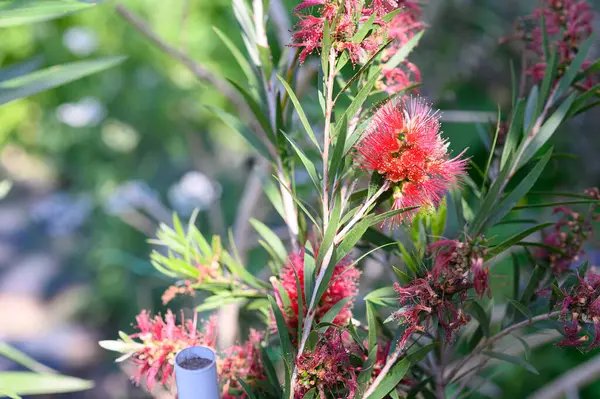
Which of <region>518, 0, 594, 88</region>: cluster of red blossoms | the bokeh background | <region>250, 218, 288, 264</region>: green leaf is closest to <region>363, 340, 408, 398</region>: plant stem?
<region>250, 218, 288, 264</region>: green leaf

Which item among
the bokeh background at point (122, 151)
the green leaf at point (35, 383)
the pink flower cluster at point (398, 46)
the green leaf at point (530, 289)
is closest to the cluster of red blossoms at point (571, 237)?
the green leaf at point (530, 289)

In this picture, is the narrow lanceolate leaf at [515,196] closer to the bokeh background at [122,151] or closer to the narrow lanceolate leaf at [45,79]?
the narrow lanceolate leaf at [45,79]

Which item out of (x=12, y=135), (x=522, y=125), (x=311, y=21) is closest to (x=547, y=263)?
(x=522, y=125)

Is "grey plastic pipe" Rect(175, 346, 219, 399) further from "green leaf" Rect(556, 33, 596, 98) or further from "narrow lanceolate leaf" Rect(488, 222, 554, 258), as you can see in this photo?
"green leaf" Rect(556, 33, 596, 98)

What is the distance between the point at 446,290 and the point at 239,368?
0.44ft

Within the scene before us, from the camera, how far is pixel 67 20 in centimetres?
247

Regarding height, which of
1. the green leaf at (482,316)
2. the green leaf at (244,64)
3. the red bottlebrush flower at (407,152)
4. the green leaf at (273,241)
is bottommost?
the green leaf at (482,316)

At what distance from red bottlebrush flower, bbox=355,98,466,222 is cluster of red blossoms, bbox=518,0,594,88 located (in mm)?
152

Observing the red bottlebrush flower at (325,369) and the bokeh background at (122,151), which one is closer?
the red bottlebrush flower at (325,369)

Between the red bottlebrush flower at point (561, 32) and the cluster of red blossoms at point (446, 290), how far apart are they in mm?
170

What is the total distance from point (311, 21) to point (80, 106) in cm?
188

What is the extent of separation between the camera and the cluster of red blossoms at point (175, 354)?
321mm

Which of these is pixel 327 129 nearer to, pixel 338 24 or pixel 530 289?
pixel 338 24

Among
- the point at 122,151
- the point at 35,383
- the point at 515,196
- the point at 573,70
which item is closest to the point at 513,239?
the point at 515,196
